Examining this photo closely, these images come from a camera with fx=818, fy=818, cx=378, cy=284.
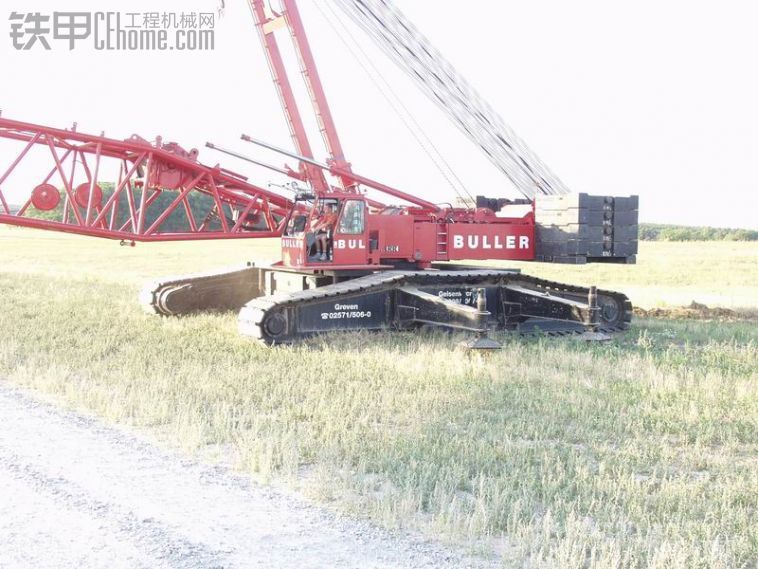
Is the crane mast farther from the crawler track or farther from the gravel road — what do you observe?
the gravel road

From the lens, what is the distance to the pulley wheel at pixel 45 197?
13487 millimetres

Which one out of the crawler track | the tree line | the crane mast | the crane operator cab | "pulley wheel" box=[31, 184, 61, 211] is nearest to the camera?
"pulley wheel" box=[31, 184, 61, 211]

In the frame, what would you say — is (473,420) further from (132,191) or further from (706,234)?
(706,234)

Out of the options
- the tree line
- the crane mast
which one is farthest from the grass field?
the tree line

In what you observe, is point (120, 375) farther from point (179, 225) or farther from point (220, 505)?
point (179, 225)

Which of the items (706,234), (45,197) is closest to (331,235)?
(45,197)

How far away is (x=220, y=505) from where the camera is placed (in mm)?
6297

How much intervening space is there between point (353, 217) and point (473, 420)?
7.40 m

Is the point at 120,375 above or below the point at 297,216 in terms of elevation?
below

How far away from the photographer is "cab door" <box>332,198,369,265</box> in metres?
15.4

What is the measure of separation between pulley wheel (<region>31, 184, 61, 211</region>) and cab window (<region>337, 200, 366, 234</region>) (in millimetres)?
4987

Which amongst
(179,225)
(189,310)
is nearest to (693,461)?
(189,310)

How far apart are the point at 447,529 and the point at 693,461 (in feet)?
9.71

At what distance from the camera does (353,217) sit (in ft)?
50.8
